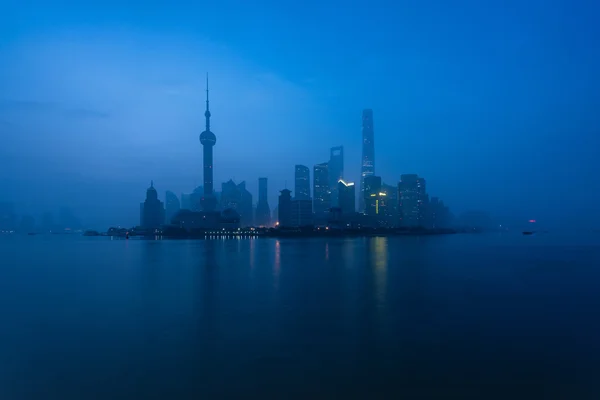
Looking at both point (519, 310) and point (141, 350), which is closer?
point (141, 350)

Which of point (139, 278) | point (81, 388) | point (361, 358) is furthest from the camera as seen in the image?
point (139, 278)

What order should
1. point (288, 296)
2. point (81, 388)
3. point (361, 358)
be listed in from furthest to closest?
point (288, 296) → point (361, 358) → point (81, 388)

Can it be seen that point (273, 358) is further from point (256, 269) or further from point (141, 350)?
point (256, 269)

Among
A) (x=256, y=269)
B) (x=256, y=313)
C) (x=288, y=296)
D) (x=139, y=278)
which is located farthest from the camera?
(x=256, y=269)

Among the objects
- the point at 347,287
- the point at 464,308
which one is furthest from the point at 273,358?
the point at 347,287

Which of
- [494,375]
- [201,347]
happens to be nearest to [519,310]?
[494,375]

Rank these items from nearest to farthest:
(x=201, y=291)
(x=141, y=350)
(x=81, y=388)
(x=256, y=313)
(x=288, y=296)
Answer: (x=81, y=388), (x=141, y=350), (x=256, y=313), (x=288, y=296), (x=201, y=291)

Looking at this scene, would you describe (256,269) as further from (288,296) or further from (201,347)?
(201,347)

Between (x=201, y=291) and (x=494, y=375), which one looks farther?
(x=201, y=291)
